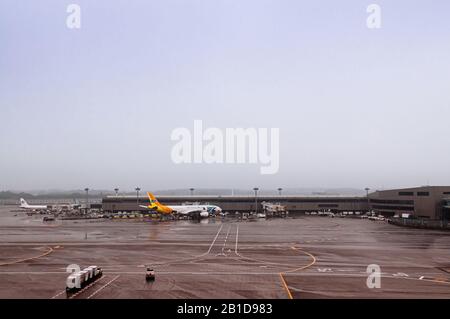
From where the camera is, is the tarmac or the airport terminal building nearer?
the tarmac

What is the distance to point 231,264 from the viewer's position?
1676 inches

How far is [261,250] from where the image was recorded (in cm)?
5309

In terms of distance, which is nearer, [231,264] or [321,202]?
[231,264]

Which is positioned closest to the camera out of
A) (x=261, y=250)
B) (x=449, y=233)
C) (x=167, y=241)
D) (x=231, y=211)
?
(x=261, y=250)

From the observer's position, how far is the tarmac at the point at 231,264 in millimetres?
31141

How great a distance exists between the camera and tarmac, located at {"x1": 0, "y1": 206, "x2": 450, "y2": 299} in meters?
31.1

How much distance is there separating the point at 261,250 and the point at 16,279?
3050 centimetres

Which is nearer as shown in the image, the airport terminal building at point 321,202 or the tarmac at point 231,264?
the tarmac at point 231,264

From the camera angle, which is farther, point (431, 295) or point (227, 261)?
point (227, 261)

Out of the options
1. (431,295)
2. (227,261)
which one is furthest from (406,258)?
(227,261)

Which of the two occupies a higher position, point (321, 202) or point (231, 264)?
point (321, 202)
